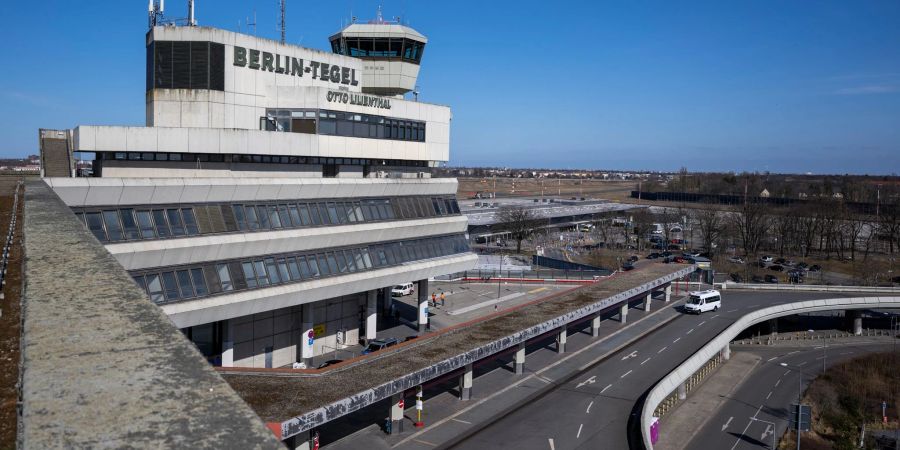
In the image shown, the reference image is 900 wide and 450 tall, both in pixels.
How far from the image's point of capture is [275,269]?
33438 mm

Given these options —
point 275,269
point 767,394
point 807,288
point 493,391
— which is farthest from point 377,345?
point 807,288

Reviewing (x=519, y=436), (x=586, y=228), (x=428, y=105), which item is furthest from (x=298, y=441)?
(x=586, y=228)

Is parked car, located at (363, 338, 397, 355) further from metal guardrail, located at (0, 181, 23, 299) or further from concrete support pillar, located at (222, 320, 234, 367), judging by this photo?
metal guardrail, located at (0, 181, 23, 299)

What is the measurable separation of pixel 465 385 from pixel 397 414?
18.5 feet

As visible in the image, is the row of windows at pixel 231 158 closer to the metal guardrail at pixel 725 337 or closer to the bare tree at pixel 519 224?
the metal guardrail at pixel 725 337

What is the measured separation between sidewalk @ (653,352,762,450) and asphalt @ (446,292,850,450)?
2140mm

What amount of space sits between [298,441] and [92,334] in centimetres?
1721

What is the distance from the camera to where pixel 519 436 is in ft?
96.2

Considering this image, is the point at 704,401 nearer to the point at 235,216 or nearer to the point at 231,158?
the point at 235,216

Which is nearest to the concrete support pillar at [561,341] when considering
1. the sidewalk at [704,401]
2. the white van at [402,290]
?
the sidewalk at [704,401]

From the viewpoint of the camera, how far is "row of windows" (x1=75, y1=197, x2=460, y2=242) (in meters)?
27.4

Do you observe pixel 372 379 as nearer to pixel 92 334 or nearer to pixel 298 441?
pixel 298 441

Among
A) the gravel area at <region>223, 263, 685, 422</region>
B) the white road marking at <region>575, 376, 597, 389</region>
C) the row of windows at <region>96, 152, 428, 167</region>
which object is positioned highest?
the row of windows at <region>96, 152, 428, 167</region>

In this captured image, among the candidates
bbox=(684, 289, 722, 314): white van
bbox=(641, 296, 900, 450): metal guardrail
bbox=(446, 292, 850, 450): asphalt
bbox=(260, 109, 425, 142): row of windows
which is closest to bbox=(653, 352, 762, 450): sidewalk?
bbox=(641, 296, 900, 450): metal guardrail
